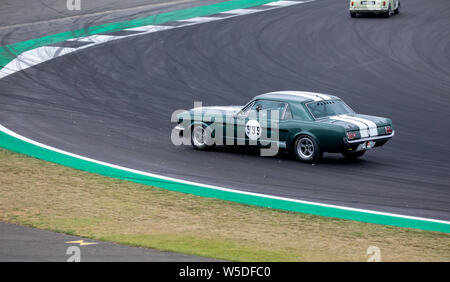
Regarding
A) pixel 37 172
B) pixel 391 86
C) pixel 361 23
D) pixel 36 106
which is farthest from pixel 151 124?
pixel 361 23

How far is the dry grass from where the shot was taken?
375 inches

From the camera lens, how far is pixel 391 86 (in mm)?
23406

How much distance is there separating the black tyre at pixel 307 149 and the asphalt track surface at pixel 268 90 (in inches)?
10.3

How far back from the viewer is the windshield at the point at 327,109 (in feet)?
50.1

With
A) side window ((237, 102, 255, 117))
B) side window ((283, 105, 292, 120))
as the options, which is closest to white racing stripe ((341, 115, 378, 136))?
side window ((283, 105, 292, 120))

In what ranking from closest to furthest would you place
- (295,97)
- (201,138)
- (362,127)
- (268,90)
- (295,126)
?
1. (362,127)
2. (295,126)
3. (295,97)
4. (201,138)
5. (268,90)

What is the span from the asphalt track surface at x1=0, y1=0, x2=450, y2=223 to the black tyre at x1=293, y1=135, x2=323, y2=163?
0.26 meters

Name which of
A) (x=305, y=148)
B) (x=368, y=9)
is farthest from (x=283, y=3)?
(x=305, y=148)

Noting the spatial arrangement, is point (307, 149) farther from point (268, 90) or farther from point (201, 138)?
point (268, 90)

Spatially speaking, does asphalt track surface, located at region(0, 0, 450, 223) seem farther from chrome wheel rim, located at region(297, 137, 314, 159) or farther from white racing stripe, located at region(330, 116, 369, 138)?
white racing stripe, located at region(330, 116, 369, 138)

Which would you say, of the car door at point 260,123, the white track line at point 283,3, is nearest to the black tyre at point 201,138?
the car door at point 260,123

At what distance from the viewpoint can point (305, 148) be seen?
599 inches

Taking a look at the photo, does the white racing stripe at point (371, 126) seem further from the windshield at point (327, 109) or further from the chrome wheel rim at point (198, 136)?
the chrome wheel rim at point (198, 136)

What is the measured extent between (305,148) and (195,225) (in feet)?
16.4
